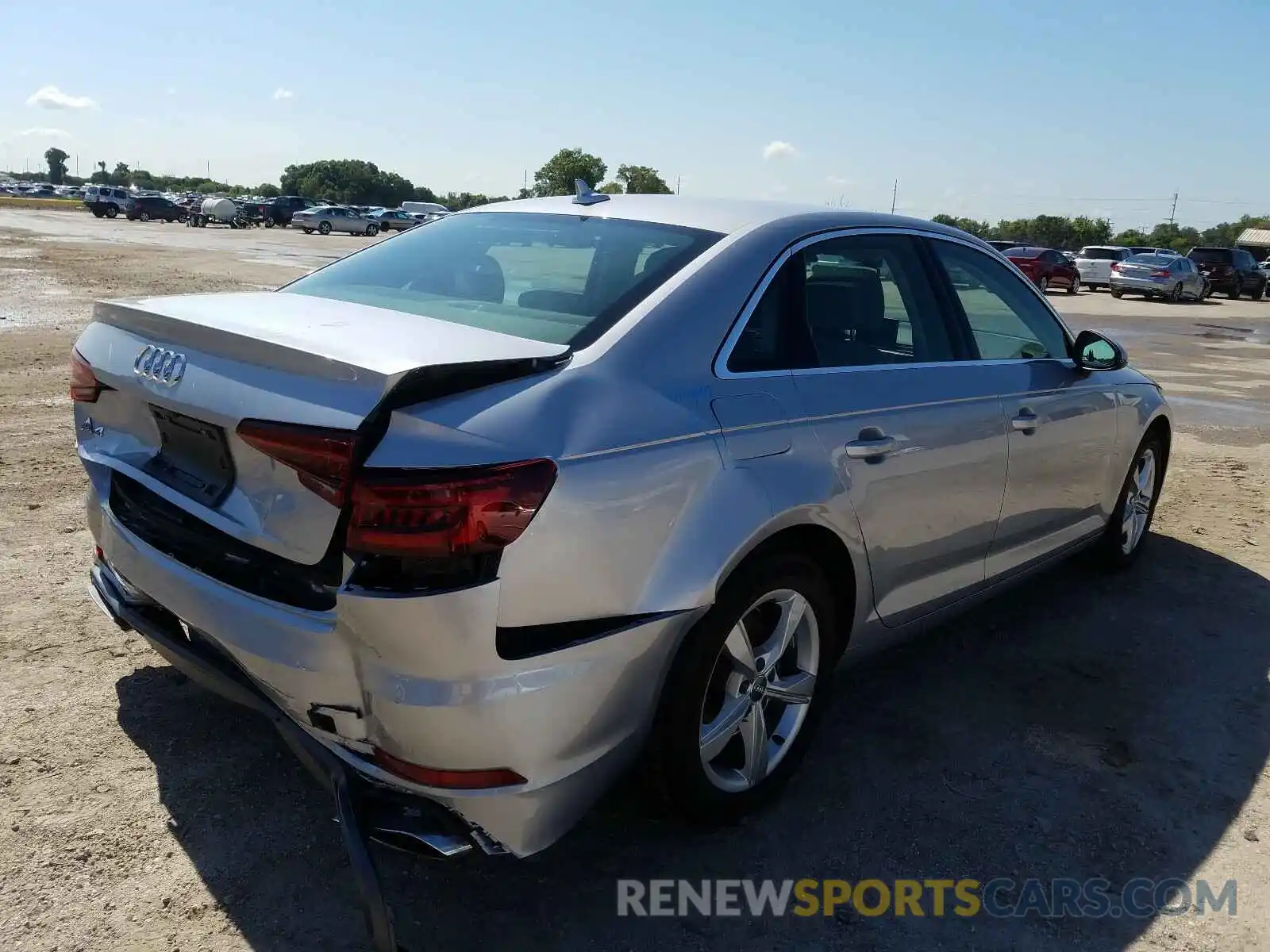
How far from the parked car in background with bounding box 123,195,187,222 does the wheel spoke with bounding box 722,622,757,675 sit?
6234 cm

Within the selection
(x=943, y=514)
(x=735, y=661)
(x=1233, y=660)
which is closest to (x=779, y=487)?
(x=735, y=661)

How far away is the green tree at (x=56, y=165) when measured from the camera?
183 m

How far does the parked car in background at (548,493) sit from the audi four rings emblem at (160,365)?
1 cm

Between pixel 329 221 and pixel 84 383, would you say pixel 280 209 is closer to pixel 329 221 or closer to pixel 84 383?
pixel 329 221

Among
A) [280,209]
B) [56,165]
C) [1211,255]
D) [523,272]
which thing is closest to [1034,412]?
[523,272]

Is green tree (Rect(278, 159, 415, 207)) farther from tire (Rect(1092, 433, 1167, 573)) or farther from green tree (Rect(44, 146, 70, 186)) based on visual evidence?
tire (Rect(1092, 433, 1167, 573))

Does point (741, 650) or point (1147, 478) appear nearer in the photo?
point (741, 650)

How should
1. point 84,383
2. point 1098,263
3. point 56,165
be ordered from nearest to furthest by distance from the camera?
1. point 84,383
2. point 1098,263
3. point 56,165

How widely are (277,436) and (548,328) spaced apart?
0.77 m

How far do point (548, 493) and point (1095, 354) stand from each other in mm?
3134

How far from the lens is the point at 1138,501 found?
17.2ft

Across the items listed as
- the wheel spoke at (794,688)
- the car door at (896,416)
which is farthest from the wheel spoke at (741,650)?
the car door at (896,416)

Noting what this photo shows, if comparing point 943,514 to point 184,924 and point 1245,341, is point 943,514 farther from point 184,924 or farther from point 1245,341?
point 1245,341

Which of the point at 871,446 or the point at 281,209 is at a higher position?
the point at 281,209
